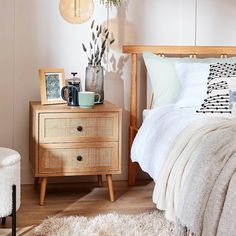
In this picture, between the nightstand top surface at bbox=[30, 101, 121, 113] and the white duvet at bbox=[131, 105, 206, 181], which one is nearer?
the white duvet at bbox=[131, 105, 206, 181]

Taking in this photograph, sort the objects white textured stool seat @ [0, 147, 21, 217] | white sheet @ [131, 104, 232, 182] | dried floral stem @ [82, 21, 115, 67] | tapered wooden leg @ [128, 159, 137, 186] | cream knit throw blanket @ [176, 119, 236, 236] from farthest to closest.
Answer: tapered wooden leg @ [128, 159, 137, 186], dried floral stem @ [82, 21, 115, 67], white sheet @ [131, 104, 232, 182], white textured stool seat @ [0, 147, 21, 217], cream knit throw blanket @ [176, 119, 236, 236]

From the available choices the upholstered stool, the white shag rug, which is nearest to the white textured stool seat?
the upholstered stool

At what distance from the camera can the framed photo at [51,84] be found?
10.7 feet

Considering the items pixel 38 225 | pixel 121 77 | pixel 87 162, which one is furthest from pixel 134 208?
pixel 121 77

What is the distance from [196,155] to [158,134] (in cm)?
70

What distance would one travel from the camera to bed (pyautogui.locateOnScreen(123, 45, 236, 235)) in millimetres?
1768

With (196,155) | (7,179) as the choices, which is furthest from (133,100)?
(196,155)

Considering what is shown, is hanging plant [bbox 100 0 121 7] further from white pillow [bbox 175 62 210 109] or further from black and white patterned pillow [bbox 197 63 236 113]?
black and white patterned pillow [bbox 197 63 236 113]

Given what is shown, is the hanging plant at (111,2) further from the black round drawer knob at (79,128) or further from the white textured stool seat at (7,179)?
the white textured stool seat at (7,179)

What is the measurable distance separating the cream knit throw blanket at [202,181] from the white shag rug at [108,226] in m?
0.38

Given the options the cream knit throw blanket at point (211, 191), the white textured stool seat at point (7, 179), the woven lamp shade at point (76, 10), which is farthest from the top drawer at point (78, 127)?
the cream knit throw blanket at point (211, 191)

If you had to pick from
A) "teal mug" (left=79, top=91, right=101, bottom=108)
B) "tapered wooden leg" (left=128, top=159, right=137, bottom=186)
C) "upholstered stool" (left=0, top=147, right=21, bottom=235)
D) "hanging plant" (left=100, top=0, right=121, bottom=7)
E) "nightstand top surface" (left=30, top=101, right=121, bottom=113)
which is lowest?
"tapered wooden leg" (left=128, top=159, right=137, bottom=186)

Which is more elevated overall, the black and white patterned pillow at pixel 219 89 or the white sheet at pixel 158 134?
the black and white patterned pillow at pixel 219 89

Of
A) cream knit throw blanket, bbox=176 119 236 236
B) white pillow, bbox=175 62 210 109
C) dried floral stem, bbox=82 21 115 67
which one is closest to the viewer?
cream knit throw blanket, bbox=176 119 236 236
